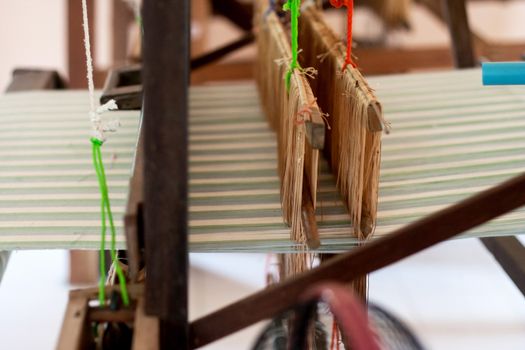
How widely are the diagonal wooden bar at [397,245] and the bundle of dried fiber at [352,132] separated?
0.17m

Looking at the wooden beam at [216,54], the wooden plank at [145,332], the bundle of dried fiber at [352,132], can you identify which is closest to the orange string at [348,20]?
the bundle of dried fiber at [352,132]

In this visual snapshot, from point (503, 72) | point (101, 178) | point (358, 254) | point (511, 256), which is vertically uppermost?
point (503, 72)

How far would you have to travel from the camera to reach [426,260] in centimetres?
327

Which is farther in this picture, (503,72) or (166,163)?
(503,72)

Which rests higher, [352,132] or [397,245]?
[352,132]

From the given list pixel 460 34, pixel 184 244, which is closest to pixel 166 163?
pixel 184 244

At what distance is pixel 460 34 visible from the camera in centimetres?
245

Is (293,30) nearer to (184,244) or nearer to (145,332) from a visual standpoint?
(184,244)

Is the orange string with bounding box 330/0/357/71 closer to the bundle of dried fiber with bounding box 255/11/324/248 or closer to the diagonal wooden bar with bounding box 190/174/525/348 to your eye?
the bundle of dried fiber with bounding box 255/11/324/248

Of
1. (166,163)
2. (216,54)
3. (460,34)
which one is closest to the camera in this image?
(166,163)

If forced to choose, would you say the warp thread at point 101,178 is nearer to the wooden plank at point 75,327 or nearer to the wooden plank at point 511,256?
the wooden plank at point 75,327

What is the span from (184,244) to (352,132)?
385 mm

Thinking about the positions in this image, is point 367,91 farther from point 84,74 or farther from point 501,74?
point 84,74

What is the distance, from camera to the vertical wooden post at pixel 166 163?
100 cm
